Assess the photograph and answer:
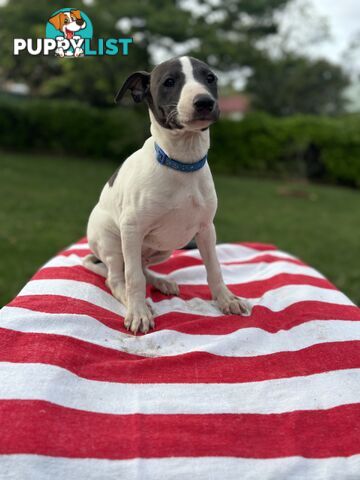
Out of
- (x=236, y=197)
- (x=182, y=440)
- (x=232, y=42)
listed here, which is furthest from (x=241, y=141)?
(x=182, y=440)

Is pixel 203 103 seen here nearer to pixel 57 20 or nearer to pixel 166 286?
pixel 166 286

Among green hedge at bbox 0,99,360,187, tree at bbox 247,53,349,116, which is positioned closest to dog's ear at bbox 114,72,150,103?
green hedge at bbox 0,99,360,187

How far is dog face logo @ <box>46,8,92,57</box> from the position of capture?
2500mm

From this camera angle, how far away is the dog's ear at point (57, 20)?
99.2 inches

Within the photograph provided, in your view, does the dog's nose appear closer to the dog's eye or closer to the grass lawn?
the dog's eye

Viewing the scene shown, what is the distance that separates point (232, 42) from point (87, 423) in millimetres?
13632

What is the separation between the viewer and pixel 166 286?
2.37m

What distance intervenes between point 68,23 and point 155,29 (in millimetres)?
10438

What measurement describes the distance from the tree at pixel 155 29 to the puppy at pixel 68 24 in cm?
→ 887

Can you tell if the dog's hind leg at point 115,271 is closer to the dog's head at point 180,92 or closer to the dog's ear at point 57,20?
the dog's head at point 180,92

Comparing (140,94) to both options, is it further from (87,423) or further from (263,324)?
(87,423)

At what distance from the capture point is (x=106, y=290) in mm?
2242

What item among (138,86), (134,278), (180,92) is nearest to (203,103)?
(180,92)

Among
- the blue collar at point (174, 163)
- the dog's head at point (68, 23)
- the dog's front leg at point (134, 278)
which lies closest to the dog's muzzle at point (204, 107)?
the blue collar at point (174, 163)
